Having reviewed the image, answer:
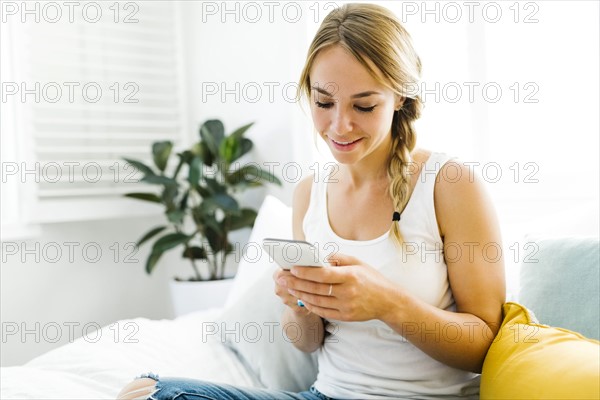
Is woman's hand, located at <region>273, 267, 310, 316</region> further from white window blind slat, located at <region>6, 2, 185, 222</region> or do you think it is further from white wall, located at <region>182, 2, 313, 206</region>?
white window blind slat, located at <region>6, 2, 185, 222</region>

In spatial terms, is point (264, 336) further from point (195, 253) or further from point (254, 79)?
point (254, 79)

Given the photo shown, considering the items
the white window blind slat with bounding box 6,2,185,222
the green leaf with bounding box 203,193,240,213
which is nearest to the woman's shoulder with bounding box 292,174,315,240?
the green leaf with bounding box 203,193,240,213

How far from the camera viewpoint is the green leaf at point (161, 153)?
2678 millimetres

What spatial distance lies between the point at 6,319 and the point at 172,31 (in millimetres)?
1374

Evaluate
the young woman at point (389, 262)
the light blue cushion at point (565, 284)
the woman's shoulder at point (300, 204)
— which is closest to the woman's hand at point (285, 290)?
the young woman at point (389, 262)

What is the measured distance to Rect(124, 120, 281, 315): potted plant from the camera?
2588mm

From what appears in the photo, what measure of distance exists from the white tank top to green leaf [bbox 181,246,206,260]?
1405mm

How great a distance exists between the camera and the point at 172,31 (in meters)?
3.02

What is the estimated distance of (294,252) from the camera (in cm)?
117

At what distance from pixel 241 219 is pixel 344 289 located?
1478 millimetres

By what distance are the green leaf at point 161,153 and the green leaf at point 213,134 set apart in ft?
0.47

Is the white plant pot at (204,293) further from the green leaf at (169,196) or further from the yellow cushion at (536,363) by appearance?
the yellow cushion at (536,363)

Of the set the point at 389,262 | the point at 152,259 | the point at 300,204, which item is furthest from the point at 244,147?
the point at 389,262

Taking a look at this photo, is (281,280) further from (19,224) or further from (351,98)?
(19,224)
